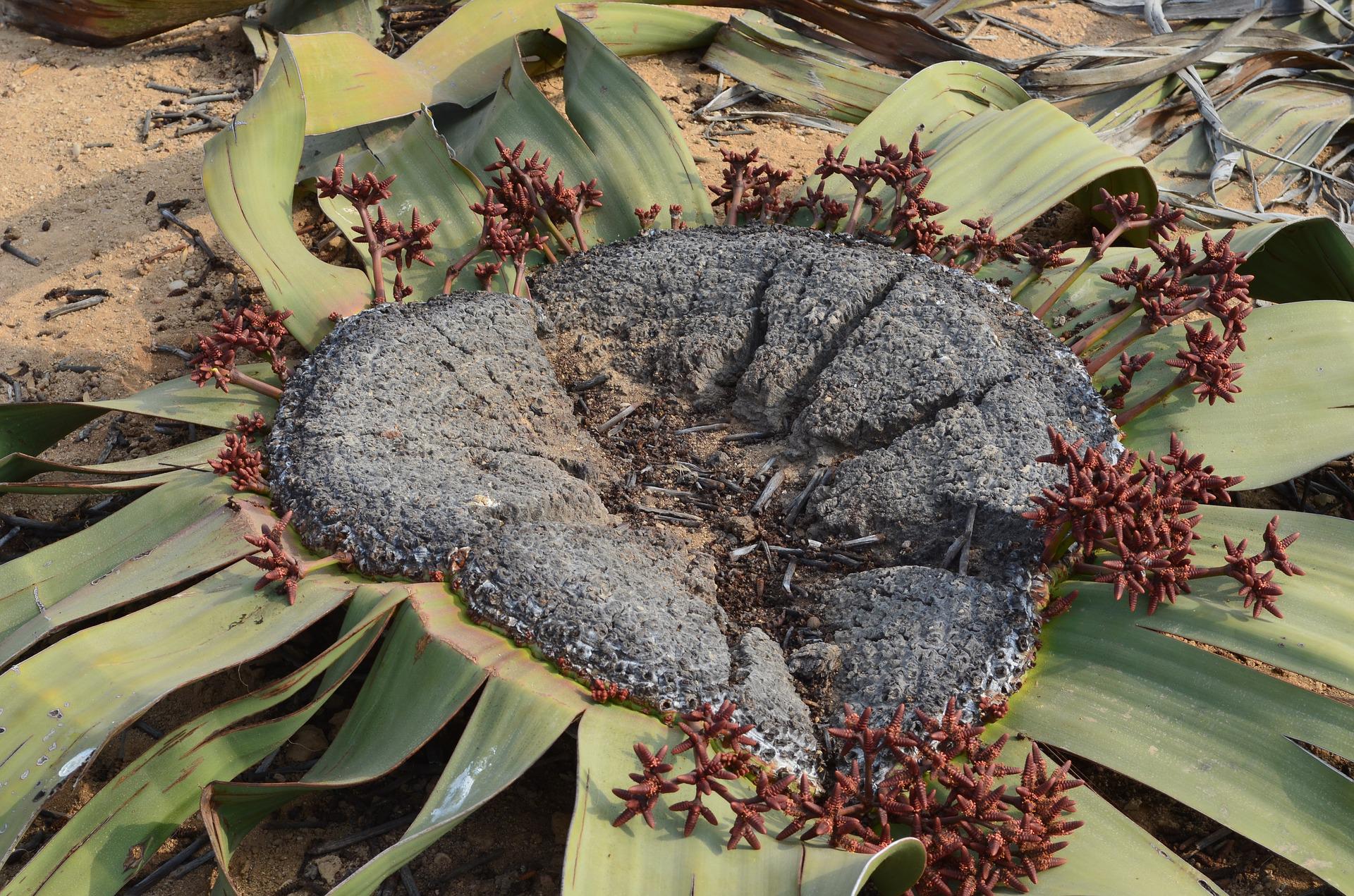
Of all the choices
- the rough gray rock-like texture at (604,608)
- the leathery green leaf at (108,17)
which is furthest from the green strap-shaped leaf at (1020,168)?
the leathery green leaf at (108,17)

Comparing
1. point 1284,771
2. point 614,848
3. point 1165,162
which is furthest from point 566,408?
point 1165,162

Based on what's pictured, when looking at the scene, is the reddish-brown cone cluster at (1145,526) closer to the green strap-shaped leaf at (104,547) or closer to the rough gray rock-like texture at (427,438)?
the rough gray rock-like texture at (427,438)

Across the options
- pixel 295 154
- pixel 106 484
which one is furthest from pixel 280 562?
pixel 295 154

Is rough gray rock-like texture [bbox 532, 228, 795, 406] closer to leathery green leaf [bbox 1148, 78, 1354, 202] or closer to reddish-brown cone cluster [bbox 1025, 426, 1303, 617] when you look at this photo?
reddish-brown cone cluster [bbox 1025, 426, 1303, 617]

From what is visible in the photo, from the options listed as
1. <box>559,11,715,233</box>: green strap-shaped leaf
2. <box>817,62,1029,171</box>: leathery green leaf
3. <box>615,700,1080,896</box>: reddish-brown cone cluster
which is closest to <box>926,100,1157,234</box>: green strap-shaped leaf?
<box>817,62,1029,171</box>: leathery green leaf

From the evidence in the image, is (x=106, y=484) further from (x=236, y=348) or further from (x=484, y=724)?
(x=484, y=724)

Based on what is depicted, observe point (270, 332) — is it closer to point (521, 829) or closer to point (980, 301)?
point (521, 829)
